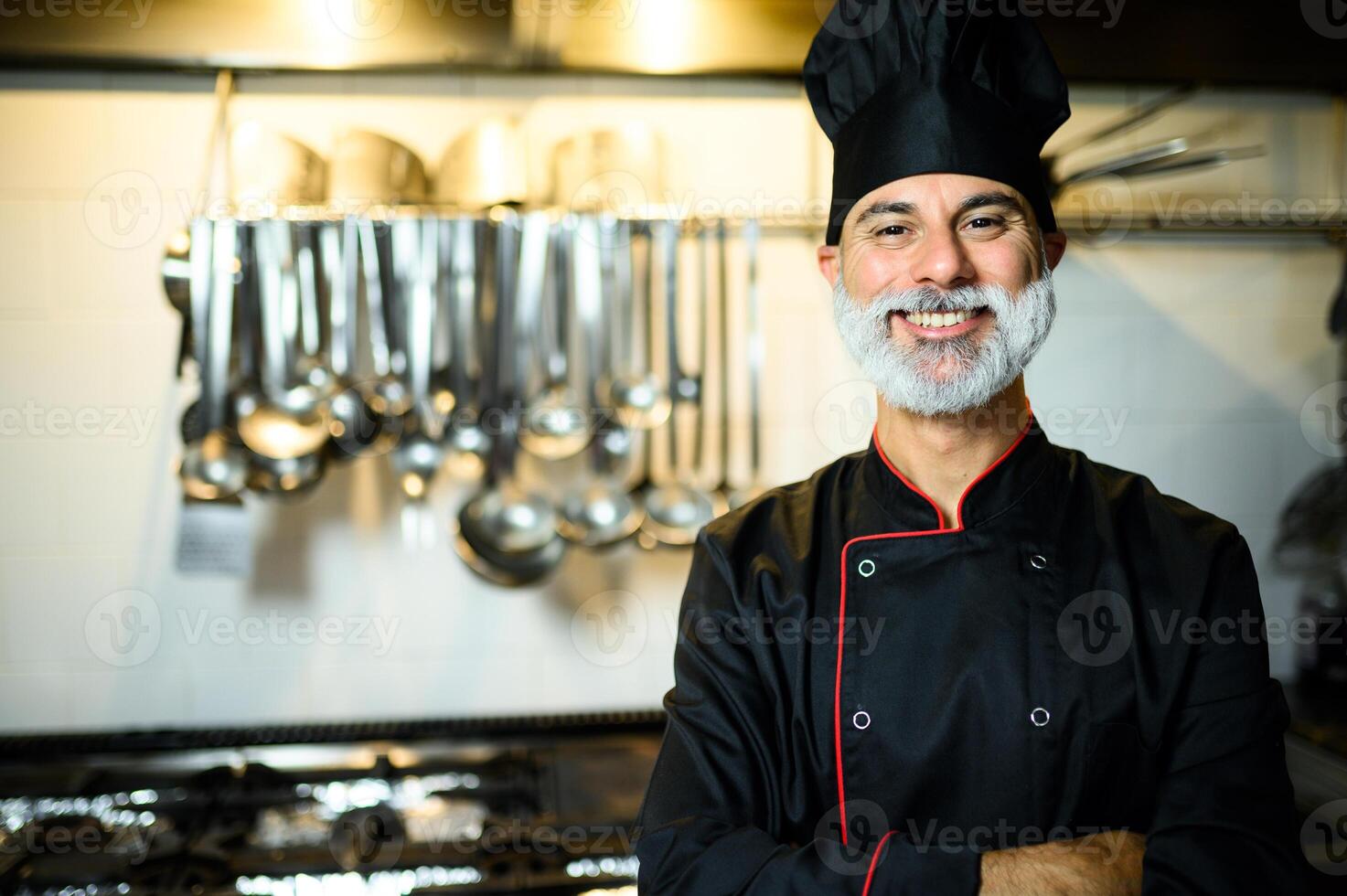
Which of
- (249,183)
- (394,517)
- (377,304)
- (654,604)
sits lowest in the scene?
(654,604)

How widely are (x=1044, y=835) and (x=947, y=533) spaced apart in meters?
0.21

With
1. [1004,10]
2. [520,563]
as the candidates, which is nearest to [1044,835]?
[1004,10]

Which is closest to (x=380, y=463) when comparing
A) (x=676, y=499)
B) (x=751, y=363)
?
(x=676, y=499)

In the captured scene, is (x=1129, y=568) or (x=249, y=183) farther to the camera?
(x=249, y=183)

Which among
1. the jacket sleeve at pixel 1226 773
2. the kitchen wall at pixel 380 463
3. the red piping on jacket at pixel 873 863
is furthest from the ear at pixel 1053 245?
the kitchen wall at pixel 380 463

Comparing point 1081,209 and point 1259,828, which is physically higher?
point 1081,209

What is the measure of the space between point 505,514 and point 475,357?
0.62ft

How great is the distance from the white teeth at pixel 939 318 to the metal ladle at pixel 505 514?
638 millimetres

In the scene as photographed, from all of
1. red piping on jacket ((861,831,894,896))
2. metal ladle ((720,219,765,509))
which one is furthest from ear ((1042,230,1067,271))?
metal ladle ((720,219,765,509))

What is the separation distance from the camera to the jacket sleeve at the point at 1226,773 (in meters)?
0.68

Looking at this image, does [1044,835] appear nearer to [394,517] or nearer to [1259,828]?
[1259,828]

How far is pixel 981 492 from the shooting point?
819mm

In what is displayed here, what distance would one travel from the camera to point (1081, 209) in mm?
1510

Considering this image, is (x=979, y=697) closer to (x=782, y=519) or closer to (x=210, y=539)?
(x=782, y=519)
